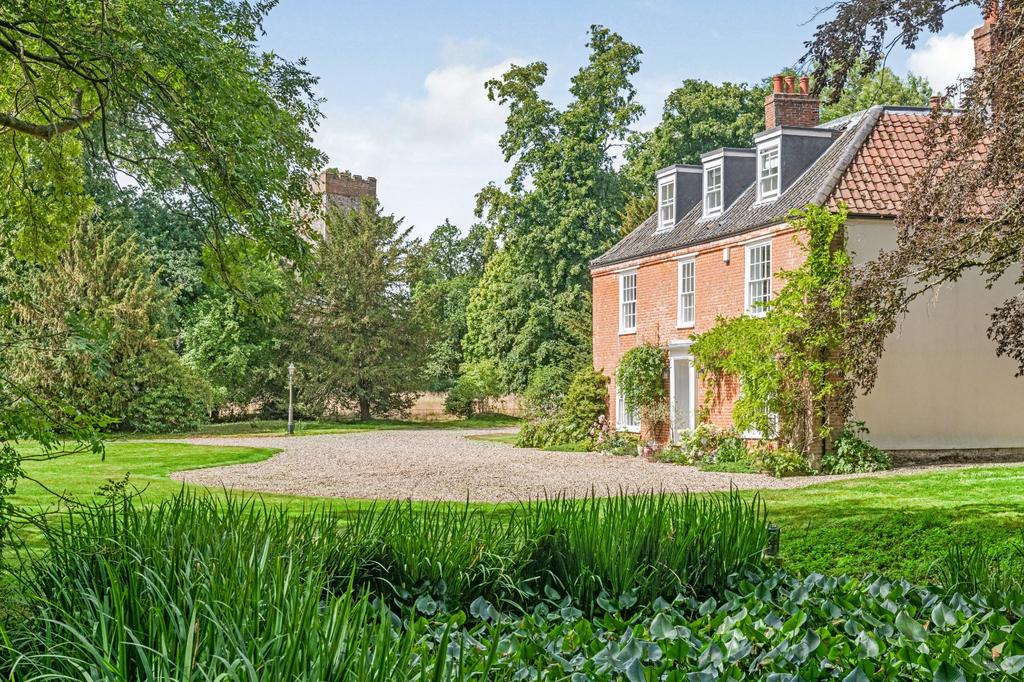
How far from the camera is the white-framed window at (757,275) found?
20.7 m

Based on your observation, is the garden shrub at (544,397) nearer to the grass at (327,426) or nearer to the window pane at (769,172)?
the grass at (327,426)

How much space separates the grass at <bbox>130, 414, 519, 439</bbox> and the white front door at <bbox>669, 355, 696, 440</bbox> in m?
12.7

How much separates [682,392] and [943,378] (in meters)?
5.72

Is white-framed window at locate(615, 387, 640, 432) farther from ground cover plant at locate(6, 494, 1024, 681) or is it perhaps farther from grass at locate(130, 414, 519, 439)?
ground cover plant at locate(6, 494, 1024, 681)

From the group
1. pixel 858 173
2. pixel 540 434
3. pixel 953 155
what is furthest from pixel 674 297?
pixel 953 155

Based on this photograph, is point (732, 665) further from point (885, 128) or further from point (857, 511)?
point (885, 128)

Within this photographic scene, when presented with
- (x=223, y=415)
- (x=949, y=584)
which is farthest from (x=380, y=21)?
(x=223, y=415)

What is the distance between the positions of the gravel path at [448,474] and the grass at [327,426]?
15.7ft

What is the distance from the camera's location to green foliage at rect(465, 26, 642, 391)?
36.2 metres

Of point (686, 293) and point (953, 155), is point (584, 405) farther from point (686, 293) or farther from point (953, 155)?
point (953, 155)

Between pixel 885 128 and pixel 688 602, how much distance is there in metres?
17.6

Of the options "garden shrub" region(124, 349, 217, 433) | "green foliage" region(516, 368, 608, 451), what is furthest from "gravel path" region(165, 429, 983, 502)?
"garden shrub" region(124, 349, 217, 433)

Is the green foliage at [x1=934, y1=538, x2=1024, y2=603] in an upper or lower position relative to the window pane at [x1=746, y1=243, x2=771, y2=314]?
lower

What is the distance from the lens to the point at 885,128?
68.0 ft
